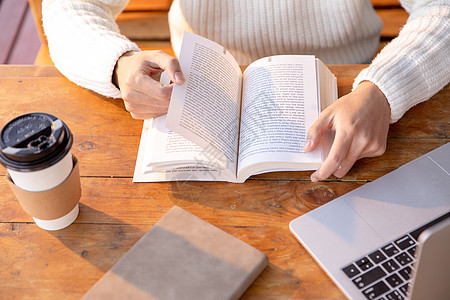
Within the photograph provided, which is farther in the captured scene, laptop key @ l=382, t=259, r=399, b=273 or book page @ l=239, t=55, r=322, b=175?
book page @ l=239, t=55, r=322, b=175

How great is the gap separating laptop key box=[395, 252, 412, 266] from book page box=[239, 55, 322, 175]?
20 cm

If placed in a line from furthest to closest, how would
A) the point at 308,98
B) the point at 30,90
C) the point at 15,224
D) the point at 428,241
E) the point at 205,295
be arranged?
1. the point at 30,90
2. the point at 308,98
3. the point at 15,224
4. the point at 205,295
5. the point at 428,241

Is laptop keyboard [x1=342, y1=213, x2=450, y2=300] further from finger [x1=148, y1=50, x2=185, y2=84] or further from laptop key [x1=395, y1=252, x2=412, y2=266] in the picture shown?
finger [x1=148, y1=50, x2=185, y2=84]

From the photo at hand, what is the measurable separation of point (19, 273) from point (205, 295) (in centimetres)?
29

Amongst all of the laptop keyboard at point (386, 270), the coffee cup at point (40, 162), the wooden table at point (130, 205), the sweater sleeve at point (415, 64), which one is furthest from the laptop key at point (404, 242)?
the coffee cup at point (40, 162)

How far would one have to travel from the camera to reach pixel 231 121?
85 centimetres

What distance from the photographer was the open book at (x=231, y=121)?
2.55 ft

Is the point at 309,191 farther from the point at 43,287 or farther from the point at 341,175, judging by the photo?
the point at 43,287

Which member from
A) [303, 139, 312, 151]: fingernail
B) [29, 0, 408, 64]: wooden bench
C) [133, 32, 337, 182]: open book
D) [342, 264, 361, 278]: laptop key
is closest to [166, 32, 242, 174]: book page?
[133, 32, 337, 182]: open book

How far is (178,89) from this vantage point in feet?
2.62

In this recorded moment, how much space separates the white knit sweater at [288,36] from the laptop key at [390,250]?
0.28m

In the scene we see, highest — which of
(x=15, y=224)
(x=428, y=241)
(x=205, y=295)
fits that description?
(x=428, y=241)

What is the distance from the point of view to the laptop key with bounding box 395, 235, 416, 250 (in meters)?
0.67

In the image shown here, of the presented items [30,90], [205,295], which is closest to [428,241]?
[205,295]
